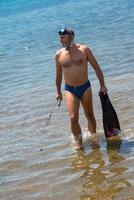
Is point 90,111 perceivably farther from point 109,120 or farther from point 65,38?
point 65,38

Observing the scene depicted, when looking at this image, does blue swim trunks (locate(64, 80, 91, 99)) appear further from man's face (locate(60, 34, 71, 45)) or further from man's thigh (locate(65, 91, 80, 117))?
man's face (locate(60, 34, 71, 45))

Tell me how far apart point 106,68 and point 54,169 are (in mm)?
6737

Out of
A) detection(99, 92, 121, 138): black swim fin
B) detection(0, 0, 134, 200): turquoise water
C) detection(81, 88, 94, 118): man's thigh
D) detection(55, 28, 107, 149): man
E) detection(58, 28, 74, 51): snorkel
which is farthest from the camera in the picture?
detection(99, 92, 121, 138): black swim fin

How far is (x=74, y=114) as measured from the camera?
291 inches

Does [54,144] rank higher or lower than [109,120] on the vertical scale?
lower

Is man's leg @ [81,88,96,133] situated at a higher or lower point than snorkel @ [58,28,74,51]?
lower

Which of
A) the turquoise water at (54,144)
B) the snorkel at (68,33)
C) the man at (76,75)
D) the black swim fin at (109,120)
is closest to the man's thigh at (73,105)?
the man at (76,75)

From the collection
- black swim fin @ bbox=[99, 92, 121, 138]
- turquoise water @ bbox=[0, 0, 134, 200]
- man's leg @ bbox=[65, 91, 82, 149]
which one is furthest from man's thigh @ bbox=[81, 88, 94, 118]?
turquoise water @ bbox=[0, 0, 134, 200]

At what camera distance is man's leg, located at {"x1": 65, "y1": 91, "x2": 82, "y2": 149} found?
739cm

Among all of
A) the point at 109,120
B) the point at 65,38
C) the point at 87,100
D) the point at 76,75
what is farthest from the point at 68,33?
the point at 109,120

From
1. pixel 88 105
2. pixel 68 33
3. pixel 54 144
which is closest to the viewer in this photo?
pixel 68 33

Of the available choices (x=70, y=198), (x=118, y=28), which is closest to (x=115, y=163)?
(x=70, y=198)

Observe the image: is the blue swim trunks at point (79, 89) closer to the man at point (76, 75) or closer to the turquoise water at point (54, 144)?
the man at point (76, 75)

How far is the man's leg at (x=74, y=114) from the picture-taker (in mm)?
7391
